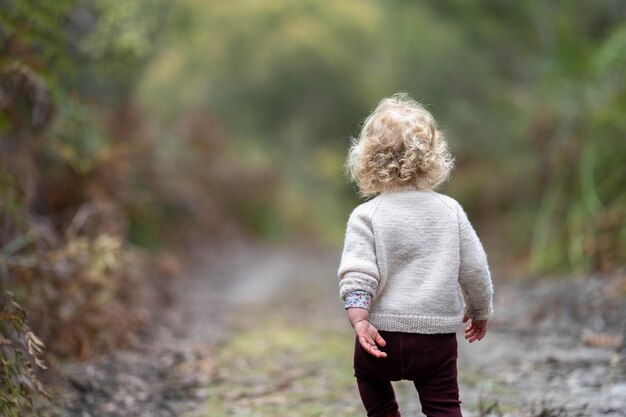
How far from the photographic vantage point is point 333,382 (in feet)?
14.0

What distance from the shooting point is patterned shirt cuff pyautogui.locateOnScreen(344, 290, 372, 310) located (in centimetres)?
260

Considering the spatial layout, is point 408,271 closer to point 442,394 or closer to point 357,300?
point 357,300

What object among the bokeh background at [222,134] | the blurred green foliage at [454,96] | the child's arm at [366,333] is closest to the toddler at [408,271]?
the child's arm at [366,333]

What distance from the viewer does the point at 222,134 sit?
17.9 meters

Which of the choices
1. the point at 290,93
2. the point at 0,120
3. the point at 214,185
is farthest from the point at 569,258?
the point at 290,93

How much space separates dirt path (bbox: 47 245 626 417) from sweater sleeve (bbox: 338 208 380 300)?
109cm

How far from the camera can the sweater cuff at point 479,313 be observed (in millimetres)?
2771

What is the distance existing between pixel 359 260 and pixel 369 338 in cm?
26

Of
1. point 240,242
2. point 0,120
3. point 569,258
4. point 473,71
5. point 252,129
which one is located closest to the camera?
point 0,120

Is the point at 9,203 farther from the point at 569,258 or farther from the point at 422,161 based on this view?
the point at 569,258

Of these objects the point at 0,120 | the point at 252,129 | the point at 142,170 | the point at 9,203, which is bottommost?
the point at 9,203

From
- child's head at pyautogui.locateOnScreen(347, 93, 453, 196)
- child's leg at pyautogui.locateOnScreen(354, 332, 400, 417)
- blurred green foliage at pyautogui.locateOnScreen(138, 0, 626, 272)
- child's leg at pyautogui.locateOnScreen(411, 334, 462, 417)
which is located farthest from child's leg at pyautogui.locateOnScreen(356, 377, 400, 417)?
blurred green foliage at pyautogui.locateOnScreen(138, 0, 626, 272)

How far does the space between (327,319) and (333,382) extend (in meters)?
2.57

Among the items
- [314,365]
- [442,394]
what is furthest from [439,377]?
[314,365]
